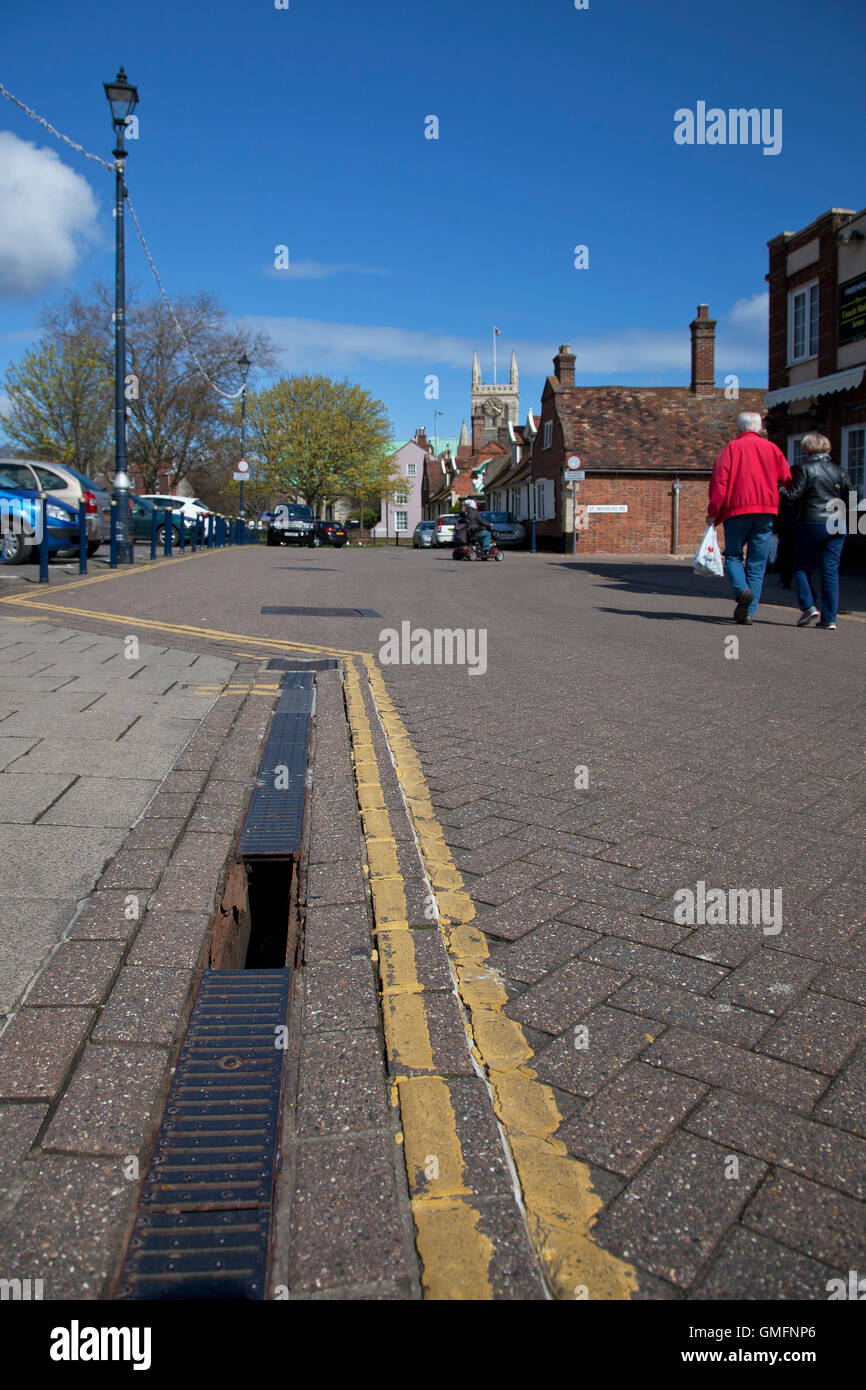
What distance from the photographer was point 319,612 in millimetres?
11250

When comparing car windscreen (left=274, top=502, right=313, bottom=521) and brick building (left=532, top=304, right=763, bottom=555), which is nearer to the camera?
brick building (left=532, top=304, right=763, bottom=555)

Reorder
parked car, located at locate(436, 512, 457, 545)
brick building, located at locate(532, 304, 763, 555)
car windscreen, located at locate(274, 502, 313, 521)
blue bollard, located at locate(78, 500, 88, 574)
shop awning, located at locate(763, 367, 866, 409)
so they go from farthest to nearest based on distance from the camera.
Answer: parked car, located at locate(436, 512, 457, 545) → car windscreen, located at locate(274, 502, 313, 521) → brick building, located at locate(532, 304, 763, 555) → shop awning, located at locate(763, 367, 866, 409) → blue bollard, located at locate(78, 500, 88, 574)

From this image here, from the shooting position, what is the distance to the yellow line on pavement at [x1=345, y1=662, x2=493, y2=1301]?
1690mm

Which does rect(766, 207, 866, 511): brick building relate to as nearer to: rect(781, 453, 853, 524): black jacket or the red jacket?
rect(781, 453, 853, 524): black jacket

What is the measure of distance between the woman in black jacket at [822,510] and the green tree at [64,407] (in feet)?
145

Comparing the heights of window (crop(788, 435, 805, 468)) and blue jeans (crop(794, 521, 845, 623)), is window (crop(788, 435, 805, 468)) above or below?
above

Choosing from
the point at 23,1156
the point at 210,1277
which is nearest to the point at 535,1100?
the point at 210,1277

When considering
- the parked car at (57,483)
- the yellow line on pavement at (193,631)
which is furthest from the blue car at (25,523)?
the yellow line on pavement at (193,631)

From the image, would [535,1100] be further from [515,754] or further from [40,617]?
[40,617]

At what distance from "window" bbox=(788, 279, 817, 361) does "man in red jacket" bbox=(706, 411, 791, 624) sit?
47.3ft

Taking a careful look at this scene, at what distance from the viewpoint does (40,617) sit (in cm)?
976

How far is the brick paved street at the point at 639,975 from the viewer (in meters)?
1.81

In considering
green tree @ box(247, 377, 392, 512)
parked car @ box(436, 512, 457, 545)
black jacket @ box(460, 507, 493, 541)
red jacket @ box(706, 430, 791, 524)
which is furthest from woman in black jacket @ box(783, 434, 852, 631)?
green tree @ box(247, 377, 392, 512)

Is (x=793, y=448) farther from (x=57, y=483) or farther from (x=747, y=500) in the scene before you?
(x=57, y=483)
